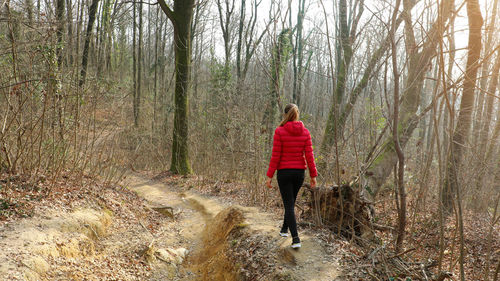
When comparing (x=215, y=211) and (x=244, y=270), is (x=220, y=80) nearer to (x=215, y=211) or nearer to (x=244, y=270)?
(x=215, y=211)

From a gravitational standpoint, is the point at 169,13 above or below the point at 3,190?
above

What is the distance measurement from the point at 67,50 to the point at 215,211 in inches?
202

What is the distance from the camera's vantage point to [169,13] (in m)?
12.8

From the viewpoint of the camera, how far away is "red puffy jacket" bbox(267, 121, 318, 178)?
15.0 feet

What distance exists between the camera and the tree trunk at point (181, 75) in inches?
500

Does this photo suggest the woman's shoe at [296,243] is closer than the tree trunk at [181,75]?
Yes

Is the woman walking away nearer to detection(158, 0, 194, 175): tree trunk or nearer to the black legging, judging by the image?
the black legging

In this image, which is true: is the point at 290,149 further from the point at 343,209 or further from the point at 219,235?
the point at 219,235

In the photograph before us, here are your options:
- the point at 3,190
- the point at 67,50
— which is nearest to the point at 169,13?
the point at 67,50

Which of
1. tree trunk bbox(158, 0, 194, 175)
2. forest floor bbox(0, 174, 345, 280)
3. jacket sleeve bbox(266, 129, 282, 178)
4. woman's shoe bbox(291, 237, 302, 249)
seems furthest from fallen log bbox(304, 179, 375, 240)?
tree trunk bbox(158, 0, 194, 175)

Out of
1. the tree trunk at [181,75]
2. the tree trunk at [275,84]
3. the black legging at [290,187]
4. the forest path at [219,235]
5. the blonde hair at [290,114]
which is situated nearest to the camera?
the forest path at [219,235]

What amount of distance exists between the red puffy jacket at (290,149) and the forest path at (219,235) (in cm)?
115

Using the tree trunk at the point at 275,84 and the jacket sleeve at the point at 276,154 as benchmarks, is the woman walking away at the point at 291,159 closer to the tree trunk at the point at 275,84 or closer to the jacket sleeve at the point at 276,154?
the jacket sleeve at the point at 276,154

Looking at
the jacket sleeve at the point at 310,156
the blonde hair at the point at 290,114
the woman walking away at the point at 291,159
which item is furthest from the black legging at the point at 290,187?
the blonde hair at the point at 290,114
